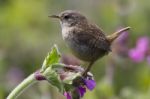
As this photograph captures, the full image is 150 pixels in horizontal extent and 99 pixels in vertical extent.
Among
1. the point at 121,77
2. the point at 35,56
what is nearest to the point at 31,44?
the point at 35,56

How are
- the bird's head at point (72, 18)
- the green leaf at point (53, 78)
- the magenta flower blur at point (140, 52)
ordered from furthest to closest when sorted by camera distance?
the magenta flower blur at point (140, 52)
the bird's head at point (72, 18)
the green leaf at point (53, 78)

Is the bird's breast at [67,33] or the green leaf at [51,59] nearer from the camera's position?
the green leaf at [51,59]

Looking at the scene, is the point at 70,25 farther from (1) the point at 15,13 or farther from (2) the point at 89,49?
(1) the point at 15,13

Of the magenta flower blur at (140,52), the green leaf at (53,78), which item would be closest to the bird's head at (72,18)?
the green leaf at (53,78)

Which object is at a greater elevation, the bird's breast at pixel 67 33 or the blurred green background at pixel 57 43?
the bird's breast at pixel 67 33

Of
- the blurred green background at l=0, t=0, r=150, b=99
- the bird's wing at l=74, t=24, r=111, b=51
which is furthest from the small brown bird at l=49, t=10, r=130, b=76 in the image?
the blurred green background at l=0, t=0, r=150, b=99

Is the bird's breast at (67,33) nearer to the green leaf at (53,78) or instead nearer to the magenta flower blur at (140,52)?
the green leaf at (53,78)

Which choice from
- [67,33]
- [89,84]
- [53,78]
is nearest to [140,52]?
[67,33]

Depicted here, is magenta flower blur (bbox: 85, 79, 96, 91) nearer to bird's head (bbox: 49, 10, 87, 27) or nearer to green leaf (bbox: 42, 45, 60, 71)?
green leaf (bbox: 42, 45, 60, 71)
